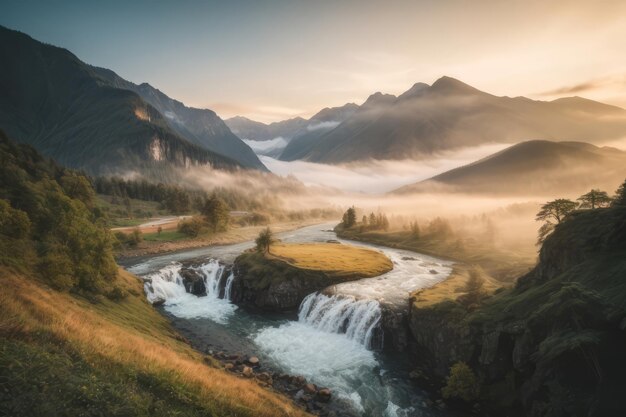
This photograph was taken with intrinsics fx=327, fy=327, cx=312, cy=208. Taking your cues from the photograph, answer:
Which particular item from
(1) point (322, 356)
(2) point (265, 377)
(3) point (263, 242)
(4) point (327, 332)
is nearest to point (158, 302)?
(3) point (263, 242)

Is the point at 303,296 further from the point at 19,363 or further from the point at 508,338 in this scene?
the point at 19,363

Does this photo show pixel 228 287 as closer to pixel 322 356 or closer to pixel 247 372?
pixel 322 356

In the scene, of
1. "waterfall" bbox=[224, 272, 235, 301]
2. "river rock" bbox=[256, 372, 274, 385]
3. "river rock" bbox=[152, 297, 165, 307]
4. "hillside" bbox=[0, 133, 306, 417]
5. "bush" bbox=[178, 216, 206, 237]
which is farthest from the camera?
"bush" bbox=[178, 216, 206, 237]

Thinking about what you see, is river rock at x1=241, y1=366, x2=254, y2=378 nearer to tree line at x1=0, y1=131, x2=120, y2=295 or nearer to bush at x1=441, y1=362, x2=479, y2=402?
bush at x1=441, y1=362, x2=479, y2=402

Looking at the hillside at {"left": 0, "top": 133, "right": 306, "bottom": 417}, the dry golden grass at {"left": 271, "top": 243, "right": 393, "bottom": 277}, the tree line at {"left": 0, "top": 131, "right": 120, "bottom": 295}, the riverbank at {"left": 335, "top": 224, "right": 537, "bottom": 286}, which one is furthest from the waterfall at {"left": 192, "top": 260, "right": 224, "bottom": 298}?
the riverbank at {"left": 335, "top": 224, "right": 537, "bottom": 286}

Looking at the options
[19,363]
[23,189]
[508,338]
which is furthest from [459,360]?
[23,189]

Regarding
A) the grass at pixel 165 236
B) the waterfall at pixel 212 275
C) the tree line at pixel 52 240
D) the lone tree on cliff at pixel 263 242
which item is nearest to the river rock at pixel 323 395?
the tree line at pixel 52 240
